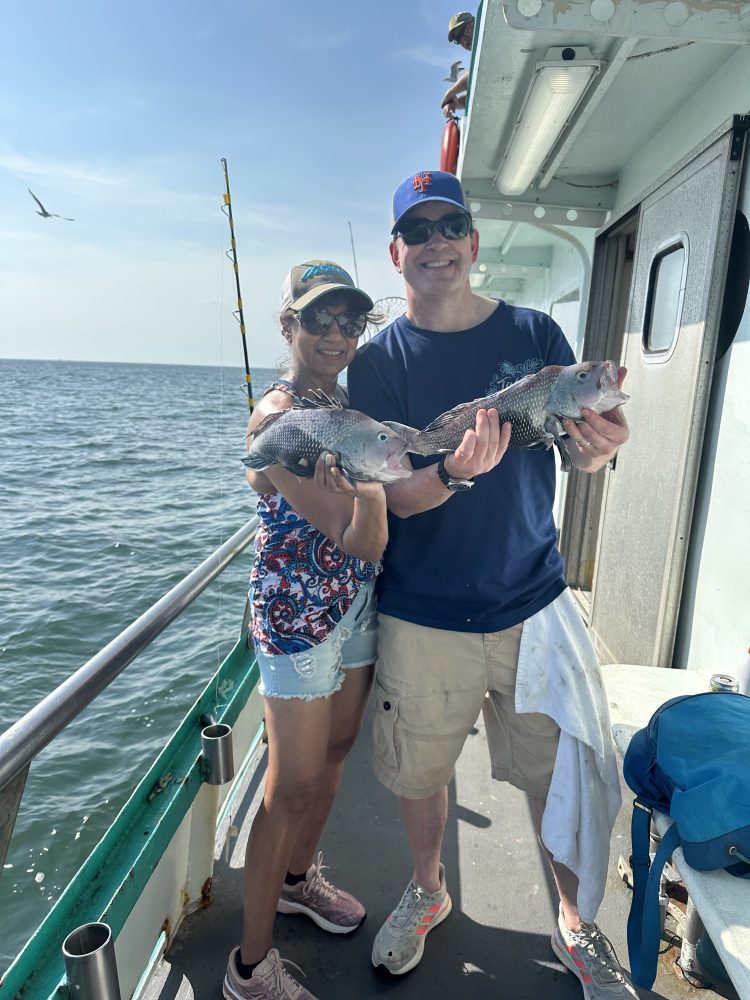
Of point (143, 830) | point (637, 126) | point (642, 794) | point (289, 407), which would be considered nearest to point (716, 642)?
point (642, 794)

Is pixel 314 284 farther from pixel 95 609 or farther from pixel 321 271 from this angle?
pixel 95 609

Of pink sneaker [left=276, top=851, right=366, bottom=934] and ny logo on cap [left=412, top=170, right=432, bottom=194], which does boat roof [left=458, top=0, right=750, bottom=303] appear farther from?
pink sneaker [left=276, top=851, right=366, bottom=934]

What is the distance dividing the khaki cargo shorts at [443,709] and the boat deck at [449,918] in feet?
2.03

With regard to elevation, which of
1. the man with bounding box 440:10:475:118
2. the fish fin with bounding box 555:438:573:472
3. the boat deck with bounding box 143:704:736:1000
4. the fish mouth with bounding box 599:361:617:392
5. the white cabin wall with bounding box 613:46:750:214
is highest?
the man with bounding box 440:10:475:118

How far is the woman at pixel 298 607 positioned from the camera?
6.69ft

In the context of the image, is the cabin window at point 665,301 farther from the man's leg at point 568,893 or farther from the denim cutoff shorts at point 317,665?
the man's leg at point 568,893

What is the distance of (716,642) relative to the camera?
295cm

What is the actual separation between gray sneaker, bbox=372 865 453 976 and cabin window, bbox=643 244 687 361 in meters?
2.86

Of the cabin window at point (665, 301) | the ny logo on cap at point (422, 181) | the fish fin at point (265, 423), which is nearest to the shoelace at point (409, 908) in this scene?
the fish fin at point (265, 423)

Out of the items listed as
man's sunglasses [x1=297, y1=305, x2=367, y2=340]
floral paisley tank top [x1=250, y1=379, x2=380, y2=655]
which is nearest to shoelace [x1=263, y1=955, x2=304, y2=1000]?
floral paisley tank top [x1=250, y1=379, x2=380, y2=655]

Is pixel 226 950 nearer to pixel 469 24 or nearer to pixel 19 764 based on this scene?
pixel 19 764

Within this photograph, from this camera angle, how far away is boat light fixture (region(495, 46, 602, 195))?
9.50 ft

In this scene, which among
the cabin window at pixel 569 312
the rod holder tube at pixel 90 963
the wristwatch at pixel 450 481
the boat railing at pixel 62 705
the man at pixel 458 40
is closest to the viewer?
the boat railing at pixel 62 705

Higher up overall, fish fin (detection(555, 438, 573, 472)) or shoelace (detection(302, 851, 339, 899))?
fish fin (detection(555, 438, 573, 472))
